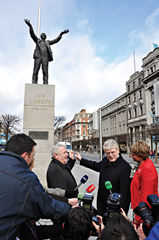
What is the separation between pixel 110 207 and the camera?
160cm

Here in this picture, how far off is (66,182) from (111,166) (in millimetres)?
768

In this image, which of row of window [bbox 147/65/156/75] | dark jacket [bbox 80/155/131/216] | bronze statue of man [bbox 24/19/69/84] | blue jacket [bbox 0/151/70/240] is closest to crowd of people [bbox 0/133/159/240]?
blue jacket [bbox 0/151/70/240]

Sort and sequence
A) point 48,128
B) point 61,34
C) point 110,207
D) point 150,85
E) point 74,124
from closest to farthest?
point 110,207, point 48,128, point 61,34, point 150,85, point 74,124

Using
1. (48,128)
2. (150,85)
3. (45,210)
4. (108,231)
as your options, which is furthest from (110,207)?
(150,85)

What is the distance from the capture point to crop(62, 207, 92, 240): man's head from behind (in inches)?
58.4

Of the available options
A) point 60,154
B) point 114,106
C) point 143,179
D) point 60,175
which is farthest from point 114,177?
point 114,106

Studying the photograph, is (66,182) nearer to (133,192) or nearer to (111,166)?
(111,166)

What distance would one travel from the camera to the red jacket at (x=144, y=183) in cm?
252

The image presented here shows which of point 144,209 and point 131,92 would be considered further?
point 131,92

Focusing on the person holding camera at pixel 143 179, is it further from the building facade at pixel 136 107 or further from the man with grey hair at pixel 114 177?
the building facade at pixel 136 107

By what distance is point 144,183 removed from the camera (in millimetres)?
2568

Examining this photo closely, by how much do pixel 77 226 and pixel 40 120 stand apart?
17.6 ft

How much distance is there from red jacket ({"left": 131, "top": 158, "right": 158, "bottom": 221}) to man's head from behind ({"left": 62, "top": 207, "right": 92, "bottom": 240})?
131 cm

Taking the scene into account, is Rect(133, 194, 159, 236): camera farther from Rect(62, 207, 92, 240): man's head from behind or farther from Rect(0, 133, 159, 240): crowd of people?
Rect(62, 207, 92, 240): man's head from behind
